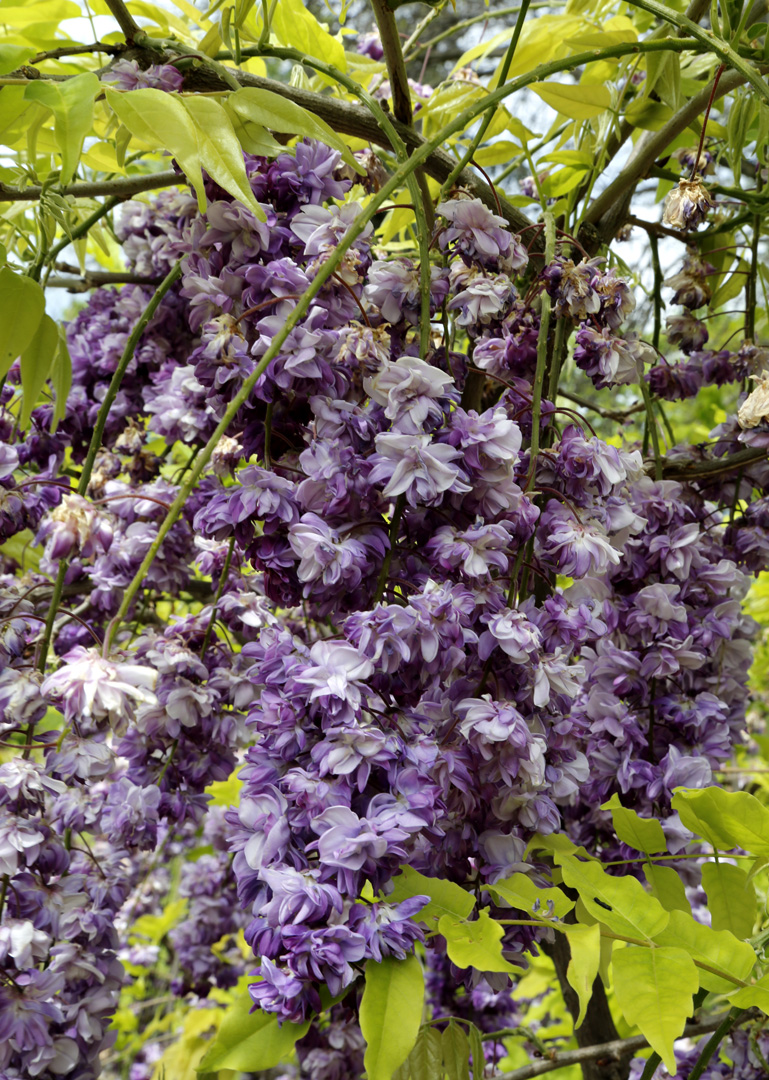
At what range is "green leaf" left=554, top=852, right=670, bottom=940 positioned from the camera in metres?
0.44

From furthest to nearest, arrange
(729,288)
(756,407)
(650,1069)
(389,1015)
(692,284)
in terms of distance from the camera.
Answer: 1. (729,288)
2. (692,284)
3. (756,407)
4. (650,1069)
5. (389,1015)

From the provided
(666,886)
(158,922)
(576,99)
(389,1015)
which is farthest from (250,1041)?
(158,922)

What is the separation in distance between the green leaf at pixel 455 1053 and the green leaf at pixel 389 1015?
8.0 inches

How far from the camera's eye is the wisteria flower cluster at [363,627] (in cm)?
41

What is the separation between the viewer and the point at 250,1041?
405 millimetres

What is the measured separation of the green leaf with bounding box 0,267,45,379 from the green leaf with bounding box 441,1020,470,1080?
0.48m

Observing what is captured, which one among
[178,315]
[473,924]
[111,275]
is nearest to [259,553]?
[473,924]

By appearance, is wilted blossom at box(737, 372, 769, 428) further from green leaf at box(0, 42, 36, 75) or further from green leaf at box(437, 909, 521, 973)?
green leaf at box(0, 42, 36, 75)

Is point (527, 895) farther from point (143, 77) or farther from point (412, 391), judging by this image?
point (143, 77)

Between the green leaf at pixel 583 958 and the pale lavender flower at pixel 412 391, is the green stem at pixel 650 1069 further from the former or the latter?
the pale lavender flower at pixel 412 391

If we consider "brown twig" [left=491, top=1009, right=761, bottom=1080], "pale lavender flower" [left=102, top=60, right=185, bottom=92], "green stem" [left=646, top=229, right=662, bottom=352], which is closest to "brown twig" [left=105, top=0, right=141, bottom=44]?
"pale lavender flower" [left=102, top=60, right=185, bottom=92]

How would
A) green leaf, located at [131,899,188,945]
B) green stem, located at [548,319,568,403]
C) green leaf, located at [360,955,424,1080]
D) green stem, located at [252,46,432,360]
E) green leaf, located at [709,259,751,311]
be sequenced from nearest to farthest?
1. green leaf, located at [360,955,424,1080]
2. green stem, located at [252,46,432,360]
3. green stem, located at [548,319,568,403]
4. green leaf, located at [709,259,751,311]
5. green leaf, located at [131,899,188,945]

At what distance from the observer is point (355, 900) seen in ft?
1.31

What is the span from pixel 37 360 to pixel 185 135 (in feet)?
0.63
